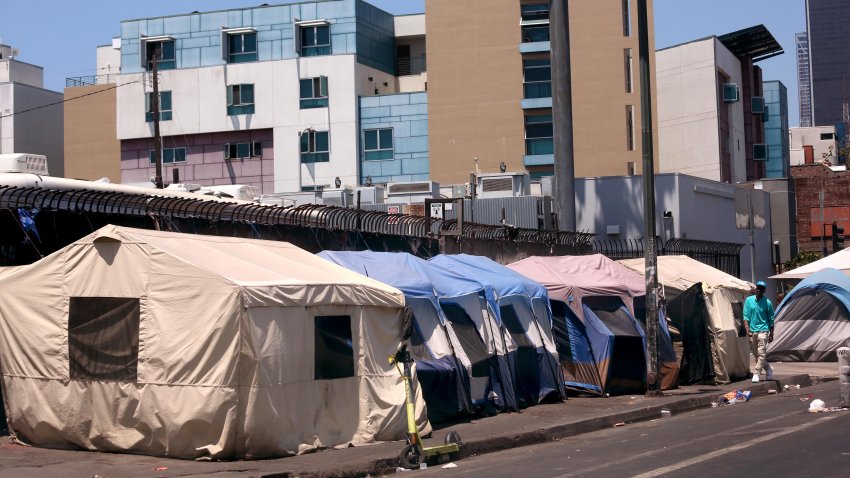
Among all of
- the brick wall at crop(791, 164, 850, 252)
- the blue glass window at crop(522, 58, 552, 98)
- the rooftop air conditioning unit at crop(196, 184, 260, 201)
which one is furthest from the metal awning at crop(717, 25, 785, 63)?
A: the rooftop air conditioning unit at crop(196, 184, 260, 201)

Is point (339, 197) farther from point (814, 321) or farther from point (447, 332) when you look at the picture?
point (447, 332)

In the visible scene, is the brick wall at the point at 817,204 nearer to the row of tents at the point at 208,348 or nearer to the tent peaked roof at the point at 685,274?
the tent peaked roof at the point at 685,274

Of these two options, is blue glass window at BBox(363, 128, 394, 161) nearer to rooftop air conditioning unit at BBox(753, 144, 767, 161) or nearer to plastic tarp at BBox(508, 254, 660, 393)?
rooftop air conditioning unit at BBox(753, 144, 767, 161)

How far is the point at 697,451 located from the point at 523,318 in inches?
230

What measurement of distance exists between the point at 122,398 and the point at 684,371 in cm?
1307

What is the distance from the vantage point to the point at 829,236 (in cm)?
6806

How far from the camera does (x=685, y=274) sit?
2411cm

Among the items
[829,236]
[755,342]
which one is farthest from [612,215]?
[829,236]

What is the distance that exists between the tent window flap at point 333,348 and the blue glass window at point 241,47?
1939 inches

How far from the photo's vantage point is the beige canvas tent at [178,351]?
41.0 ft

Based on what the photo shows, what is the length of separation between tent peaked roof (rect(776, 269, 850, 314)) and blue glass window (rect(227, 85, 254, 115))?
36.9m

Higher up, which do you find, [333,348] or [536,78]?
[536,78]

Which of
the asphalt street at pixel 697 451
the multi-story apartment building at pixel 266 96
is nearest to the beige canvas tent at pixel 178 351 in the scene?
the asphalt street at pixel 697 451

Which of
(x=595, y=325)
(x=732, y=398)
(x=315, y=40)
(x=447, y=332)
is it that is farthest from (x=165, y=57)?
(x=447, y=332)
